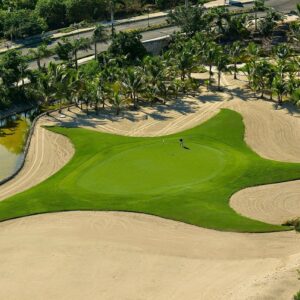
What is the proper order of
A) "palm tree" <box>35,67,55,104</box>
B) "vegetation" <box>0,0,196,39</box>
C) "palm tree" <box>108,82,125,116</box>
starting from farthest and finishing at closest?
1. "vegetation" <box>0,0,196,39</box>
2. "palm tree" <box>108,82,125,116</box>
3. "palm tree" <box>35,67,55,104</box>

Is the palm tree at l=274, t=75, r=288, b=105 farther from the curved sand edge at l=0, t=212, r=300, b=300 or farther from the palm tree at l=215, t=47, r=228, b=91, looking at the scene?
the curved sand edge at l=0, t=212, r=300, b=300

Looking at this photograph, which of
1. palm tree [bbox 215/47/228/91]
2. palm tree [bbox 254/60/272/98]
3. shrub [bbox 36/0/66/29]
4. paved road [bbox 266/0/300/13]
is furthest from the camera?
paved road [bbox 266/0/300/13]

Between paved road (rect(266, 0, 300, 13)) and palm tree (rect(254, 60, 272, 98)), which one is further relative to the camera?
paved road (rect(266, 0, 300, 13))

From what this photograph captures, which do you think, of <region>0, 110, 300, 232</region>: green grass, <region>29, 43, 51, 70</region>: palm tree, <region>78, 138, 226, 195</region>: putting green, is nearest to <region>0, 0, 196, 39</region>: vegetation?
<region>29, 43, 51, 70</region>: palm tree

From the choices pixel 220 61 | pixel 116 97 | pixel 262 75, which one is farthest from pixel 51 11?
pixel 262 75

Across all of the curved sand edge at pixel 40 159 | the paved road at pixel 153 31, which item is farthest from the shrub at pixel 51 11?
the curved sand edge at pixel 40 159

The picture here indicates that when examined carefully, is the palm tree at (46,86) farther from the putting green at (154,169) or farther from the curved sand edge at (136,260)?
the curved sand edge at (136,260)
